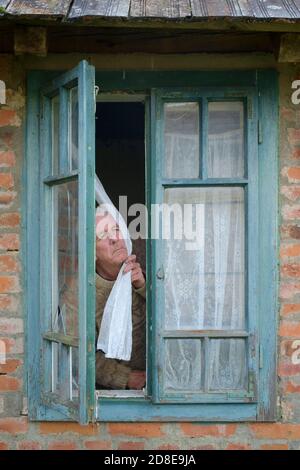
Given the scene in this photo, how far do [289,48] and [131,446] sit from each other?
2.30 m

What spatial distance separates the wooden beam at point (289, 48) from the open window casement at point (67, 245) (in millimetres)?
1071

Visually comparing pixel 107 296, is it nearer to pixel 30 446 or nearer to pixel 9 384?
pixel 9 384

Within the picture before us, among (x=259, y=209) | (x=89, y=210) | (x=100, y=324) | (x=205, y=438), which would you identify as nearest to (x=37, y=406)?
(x=100, y=324)

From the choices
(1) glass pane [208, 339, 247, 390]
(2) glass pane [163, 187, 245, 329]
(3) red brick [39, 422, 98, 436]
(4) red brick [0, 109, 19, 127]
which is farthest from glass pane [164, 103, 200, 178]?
(3) red brick [39, 422, 98, 436]

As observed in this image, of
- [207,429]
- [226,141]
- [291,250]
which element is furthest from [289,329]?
[226,141]

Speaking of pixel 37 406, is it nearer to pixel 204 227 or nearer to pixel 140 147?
pixel 204 227

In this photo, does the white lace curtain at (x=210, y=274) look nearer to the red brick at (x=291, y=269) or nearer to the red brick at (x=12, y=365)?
the red brick at (x=291, y=269)

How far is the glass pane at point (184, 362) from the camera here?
4312mm

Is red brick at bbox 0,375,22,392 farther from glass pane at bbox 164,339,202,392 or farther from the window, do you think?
glass pane at bbox 164,339,202,392

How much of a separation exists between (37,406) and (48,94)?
1685mm

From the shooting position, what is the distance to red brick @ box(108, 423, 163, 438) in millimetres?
4363

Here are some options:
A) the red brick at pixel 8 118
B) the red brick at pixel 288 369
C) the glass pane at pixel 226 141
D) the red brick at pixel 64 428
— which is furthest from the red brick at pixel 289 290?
the red brick at pixel 8 118

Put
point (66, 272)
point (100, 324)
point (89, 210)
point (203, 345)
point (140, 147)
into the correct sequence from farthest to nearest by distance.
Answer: point (140, 147) → point (100, 324) → point (203, 345) → point (66, 272) → point (89, 210)

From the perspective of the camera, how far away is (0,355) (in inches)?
172
